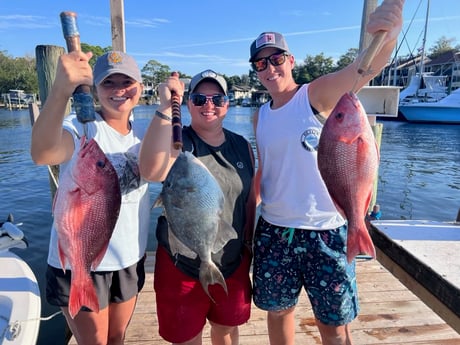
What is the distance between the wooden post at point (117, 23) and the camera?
3610 mm

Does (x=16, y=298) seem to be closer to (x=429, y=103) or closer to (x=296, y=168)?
(x=296, y=168)

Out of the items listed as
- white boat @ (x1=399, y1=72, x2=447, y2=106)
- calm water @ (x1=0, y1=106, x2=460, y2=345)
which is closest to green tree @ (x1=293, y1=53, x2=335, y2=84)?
white boat @ (x1=399, y1=72, x2=447, y2=106)

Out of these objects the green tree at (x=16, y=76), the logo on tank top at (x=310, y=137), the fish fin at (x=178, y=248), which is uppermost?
the green tree at (x=16, y=76)

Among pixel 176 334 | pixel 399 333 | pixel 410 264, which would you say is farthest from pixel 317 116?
pixel 410 264

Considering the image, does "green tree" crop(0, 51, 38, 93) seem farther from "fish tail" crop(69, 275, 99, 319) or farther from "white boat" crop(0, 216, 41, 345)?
"fish tail" crop(69, 275, 99, 319)

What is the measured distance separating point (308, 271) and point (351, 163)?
1.04 meters

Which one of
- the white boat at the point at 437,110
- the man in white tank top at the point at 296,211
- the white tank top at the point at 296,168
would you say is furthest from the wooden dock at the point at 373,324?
the white boat at the point at 437,110

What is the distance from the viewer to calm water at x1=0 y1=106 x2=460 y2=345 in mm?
8234

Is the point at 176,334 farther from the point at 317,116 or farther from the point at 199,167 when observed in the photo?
the point at 317,116

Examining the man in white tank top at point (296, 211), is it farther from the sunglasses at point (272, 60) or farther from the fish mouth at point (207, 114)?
the fish mouth at point (207, 114)

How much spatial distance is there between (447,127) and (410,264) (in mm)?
38998

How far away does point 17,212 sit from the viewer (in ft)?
34.9

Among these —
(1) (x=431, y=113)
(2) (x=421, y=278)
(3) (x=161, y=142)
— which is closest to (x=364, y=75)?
(3) (x=161, y=142)

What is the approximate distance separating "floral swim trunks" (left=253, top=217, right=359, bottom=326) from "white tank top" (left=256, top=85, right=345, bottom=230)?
3.9 inches
